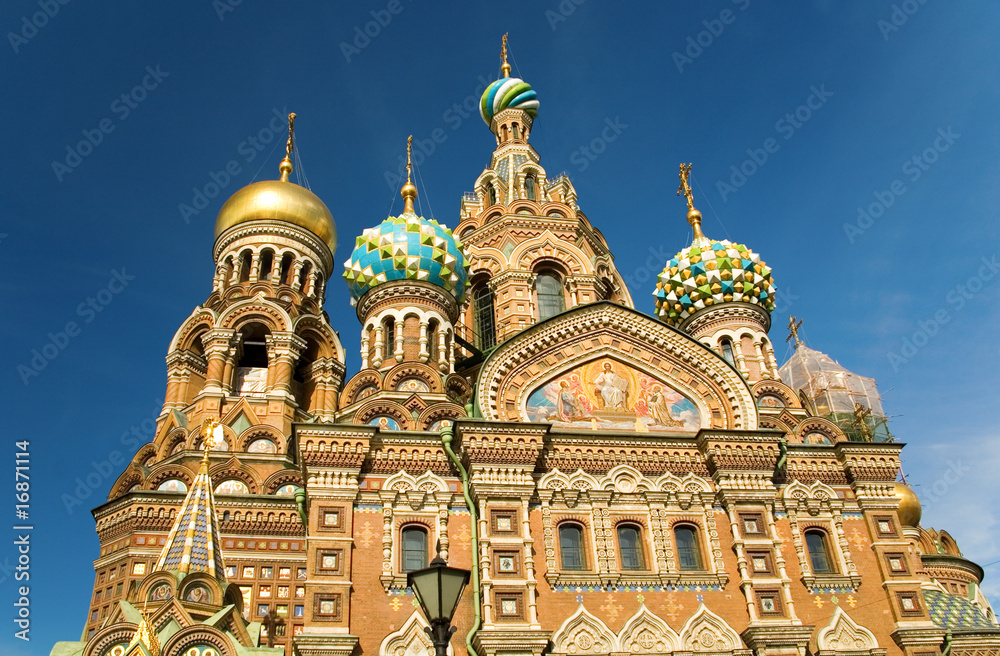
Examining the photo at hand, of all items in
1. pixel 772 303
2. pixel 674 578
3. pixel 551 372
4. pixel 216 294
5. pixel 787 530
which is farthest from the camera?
pixel 216 294

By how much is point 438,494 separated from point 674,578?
319 cm

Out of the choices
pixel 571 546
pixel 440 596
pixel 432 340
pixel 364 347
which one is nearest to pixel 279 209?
pixel 364 347

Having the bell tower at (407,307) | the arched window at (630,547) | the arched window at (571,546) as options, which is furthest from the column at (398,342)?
the arched window at (630,547)

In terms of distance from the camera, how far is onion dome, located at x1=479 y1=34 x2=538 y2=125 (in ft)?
75.5

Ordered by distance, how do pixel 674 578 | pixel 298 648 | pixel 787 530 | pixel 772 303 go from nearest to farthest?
pixel 298 648, pixel 674 578, pixel 787 530, pixel 772 303

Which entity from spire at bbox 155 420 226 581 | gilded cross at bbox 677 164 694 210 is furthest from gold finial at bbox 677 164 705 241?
spire at bbox 155 420 226 581

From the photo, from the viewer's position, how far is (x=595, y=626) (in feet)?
36.3

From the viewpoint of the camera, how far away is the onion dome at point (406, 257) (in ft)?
52.5

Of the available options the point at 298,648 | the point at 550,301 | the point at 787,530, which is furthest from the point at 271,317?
the point at 787,530

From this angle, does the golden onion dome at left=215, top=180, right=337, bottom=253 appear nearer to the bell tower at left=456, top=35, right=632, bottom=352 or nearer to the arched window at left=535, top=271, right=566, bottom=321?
Answer: the bell tower at left=456, top=35, right=632, bottom=352

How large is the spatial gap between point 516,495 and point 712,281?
7.66 meters

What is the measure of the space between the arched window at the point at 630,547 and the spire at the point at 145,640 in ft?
18.5

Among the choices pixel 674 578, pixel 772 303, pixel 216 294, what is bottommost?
pixel 674 578

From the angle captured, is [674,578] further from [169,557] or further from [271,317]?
[271,317]
